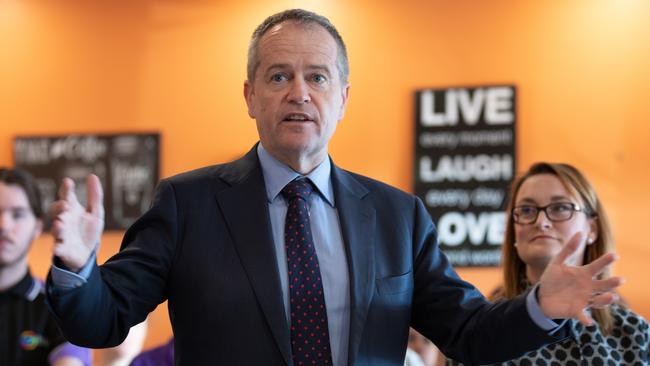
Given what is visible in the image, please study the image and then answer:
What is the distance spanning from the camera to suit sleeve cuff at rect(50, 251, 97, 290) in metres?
1.52

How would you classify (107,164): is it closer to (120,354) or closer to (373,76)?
(373,76)

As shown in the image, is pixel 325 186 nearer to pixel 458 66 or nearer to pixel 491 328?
pixel 491 328

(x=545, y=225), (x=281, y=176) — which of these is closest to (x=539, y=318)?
(x=281, y=176)

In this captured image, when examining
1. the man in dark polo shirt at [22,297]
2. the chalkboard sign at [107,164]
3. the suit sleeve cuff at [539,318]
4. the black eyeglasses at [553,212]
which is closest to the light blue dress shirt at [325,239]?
the suit sleeve cuff at [539,318]

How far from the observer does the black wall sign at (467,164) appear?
539 centimetres

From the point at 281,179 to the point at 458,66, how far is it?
12.2 ft

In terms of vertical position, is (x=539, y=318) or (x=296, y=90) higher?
(x=296, y=90)

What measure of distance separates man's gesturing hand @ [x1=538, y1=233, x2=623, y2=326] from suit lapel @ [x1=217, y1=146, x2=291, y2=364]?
51cm

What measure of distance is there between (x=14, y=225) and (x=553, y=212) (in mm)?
1824

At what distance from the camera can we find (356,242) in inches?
74.4

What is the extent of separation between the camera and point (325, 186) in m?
1.99

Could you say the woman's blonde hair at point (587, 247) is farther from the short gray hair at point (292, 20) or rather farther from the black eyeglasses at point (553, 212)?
the short gray hair at point (292, 20)

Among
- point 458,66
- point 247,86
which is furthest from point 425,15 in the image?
point 247,86

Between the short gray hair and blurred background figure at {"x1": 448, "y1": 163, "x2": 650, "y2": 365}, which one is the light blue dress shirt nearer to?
the short gray hair
